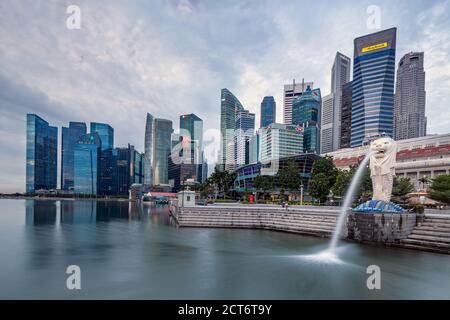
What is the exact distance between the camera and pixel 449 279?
47.4 ft

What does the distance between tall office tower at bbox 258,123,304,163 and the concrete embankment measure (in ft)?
398

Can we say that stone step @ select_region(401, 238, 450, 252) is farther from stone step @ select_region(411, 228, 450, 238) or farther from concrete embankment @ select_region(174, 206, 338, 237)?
concrete embankment @ select_region(174, 206, 338, 237)

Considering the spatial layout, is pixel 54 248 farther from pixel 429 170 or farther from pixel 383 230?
pixel 429 170

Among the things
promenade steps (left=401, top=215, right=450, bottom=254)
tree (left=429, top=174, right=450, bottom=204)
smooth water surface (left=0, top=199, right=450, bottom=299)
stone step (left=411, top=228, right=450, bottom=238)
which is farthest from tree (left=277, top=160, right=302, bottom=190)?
stone step (left=411, top=228, right=450, bottom=238)

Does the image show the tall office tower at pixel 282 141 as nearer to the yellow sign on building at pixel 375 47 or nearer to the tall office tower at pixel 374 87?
the tall office tower at pixel 374 87

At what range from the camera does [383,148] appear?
2469 centimetres

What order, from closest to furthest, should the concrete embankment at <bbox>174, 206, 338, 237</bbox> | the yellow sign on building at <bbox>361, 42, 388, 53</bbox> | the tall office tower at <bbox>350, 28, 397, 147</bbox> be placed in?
the concrete embankment at <bbox>174, 206, 338, 237</bbox>, the tall office tower at <bbox>350, 28, 397, 147</bbox>, the yellow sign on building at <bbox>361, 42, 388, 53</bbox>

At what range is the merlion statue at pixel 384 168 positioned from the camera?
24.3 metres

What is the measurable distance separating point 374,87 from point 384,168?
182608mm

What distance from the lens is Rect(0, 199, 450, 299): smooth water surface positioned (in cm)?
1254

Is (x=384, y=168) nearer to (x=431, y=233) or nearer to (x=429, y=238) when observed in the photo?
(x=431, y=233)

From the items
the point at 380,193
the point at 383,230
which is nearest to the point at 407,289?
the point at 383,230

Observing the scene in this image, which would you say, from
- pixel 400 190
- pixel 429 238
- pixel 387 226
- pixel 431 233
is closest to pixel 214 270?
pixel 387 226
